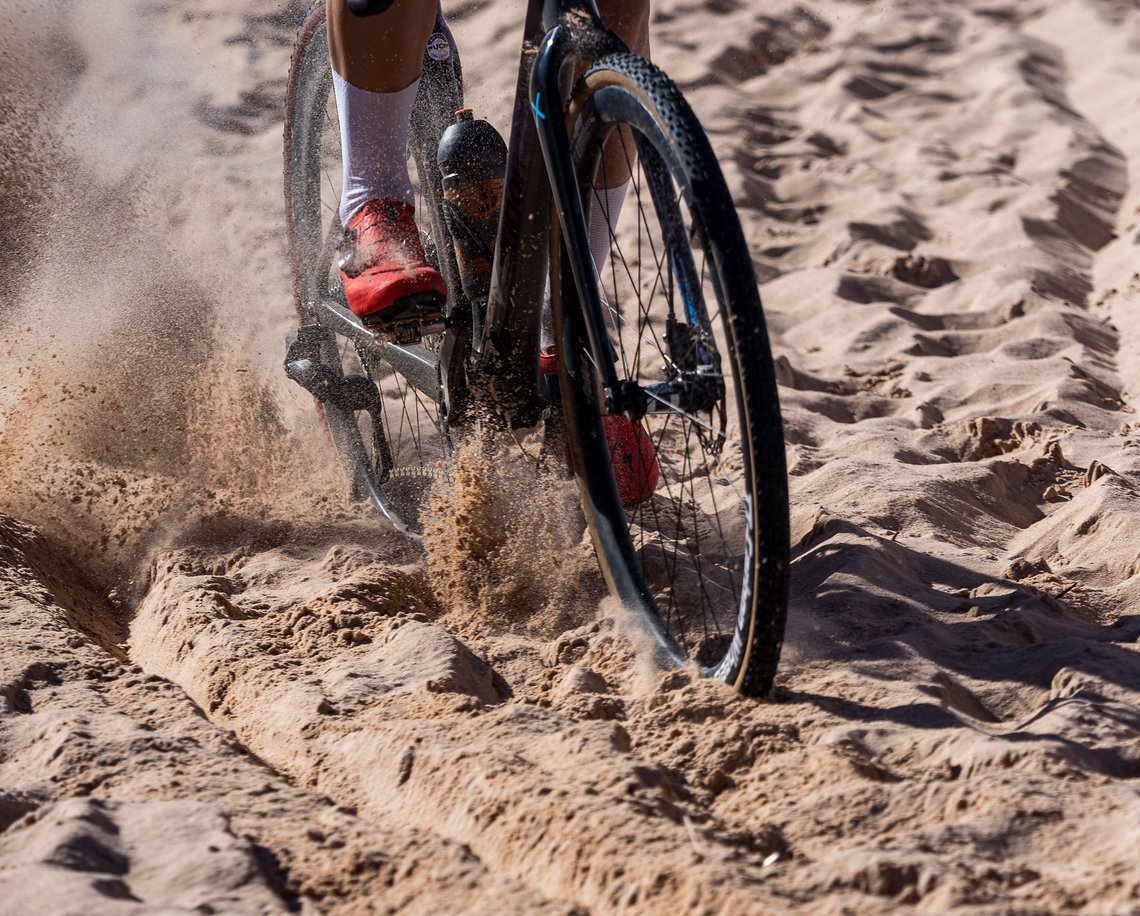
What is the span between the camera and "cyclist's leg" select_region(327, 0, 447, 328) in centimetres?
224

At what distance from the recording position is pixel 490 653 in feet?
6.74

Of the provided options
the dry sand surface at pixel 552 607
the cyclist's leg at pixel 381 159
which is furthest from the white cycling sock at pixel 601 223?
the dry sand surface at pixel 552 607

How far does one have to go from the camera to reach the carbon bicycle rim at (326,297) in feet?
9.33

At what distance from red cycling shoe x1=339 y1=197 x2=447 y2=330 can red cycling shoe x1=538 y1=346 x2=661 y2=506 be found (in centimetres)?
24

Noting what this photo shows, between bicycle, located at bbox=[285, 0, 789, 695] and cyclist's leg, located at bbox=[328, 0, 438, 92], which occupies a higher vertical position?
cyclist's leg, located at bbox=[328, 0, 438, 92]

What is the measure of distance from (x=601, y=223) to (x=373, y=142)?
48 cm

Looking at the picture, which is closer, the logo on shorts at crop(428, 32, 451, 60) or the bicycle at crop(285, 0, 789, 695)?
the bicycle at crop(285, 0, 789, 695)

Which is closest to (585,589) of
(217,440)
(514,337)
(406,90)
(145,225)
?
(514,337)

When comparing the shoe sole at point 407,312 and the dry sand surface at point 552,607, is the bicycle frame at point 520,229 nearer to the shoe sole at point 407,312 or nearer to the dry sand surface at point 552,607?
the shoe sole at point 407,312

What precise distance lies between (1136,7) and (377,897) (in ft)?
23.4

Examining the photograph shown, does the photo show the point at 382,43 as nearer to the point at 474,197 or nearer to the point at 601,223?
the point at 474,197

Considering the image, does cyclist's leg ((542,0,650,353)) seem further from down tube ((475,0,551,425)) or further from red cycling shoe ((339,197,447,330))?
red cycling shoe ((339,197,447,330))

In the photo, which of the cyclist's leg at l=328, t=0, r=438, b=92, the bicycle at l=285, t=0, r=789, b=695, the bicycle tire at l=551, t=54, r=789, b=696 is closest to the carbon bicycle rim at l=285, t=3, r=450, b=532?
the bicycle at l=285, t=0, r=789, b=695

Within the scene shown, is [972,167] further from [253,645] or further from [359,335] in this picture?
[253,645]
